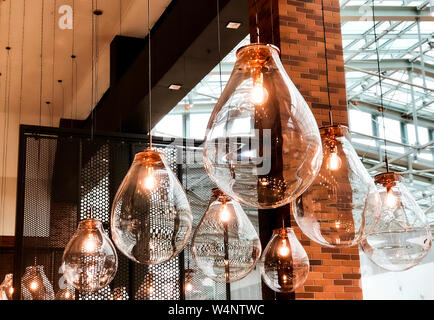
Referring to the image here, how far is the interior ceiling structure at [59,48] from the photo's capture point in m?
8.67

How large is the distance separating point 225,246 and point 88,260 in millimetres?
1286

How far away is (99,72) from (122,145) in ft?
11.2

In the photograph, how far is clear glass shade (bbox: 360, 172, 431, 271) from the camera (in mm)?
2953

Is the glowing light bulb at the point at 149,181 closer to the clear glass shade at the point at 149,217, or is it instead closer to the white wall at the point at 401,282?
the clear glass shade at the point at 149,217

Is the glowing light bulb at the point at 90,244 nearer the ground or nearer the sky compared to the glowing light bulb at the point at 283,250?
nearer the sky

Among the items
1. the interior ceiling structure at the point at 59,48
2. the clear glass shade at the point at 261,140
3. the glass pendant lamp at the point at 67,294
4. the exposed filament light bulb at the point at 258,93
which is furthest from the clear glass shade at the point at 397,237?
the interior ceiling structure at the point at 59,48

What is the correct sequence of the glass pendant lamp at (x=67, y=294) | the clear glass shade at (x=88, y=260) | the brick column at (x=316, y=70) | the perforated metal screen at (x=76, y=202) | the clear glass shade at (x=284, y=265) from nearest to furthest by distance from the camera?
the clear glass shade at (x=284, y=265) < the clear glass shade at (x=88, y=260) < the brick column at (x=316, y=70) < the glass pendant lamp at (x=67, y=294) < the perforated metal screen at (x=76, y=202)

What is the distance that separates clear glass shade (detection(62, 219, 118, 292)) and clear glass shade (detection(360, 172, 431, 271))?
1.84 metres

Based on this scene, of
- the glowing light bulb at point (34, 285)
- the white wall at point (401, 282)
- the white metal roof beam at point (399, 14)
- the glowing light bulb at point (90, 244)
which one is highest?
the white metal roof beam at point (399, 14)

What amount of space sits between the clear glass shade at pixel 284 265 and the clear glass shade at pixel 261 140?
6.53 ft

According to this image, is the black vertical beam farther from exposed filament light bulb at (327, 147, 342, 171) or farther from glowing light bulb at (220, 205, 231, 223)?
exposed filament light bulb at (327, 147, 342, 171)

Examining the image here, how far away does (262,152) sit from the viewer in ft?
5.51

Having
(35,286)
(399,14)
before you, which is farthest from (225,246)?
(399,14)

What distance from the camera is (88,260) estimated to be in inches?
164
